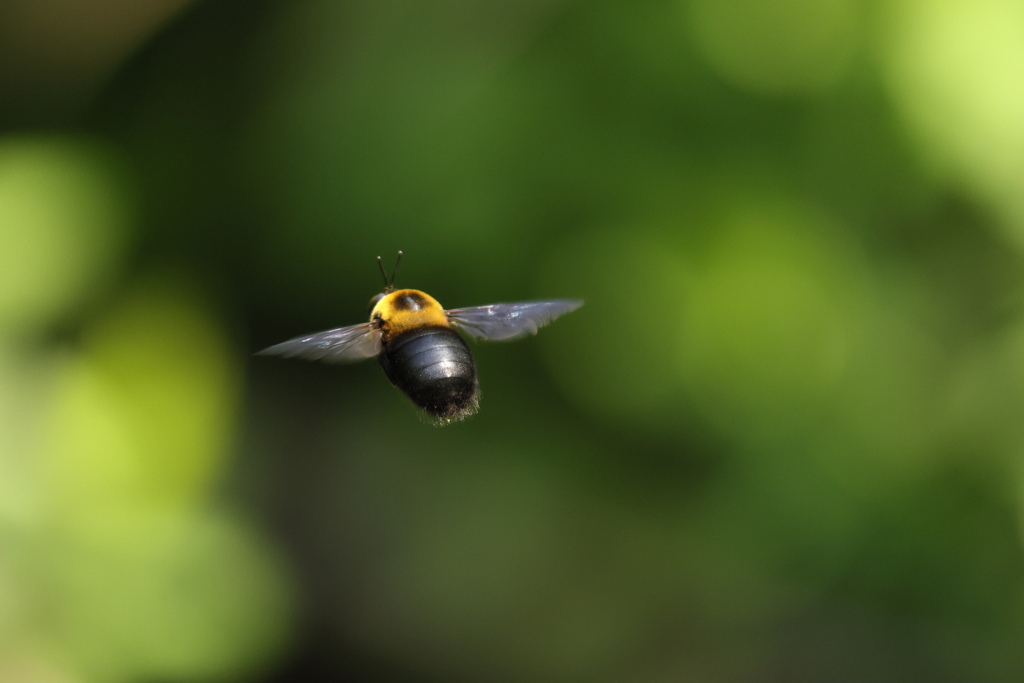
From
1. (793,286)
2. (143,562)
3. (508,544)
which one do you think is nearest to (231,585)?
(143,562)

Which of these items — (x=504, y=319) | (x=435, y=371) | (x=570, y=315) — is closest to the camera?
(x=435, y=371)

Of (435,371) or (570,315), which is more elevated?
(570,315)

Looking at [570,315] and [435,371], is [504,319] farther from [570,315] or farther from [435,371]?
[570,315]

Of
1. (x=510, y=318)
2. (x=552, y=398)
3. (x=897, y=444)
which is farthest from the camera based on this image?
(x=552, y=398)

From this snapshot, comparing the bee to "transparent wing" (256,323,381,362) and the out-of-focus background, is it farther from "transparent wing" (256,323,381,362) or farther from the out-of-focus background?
the out-of-focus background

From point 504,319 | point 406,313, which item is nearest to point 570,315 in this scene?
point 504,319

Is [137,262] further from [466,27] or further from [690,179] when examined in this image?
[690,179]

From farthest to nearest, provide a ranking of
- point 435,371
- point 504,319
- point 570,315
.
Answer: point 570,315
point 504,319
point 435,371

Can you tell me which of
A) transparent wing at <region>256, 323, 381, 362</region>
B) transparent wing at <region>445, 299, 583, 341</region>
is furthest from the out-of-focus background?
transparent wing at <region>256, 323, 381, 362</region>
